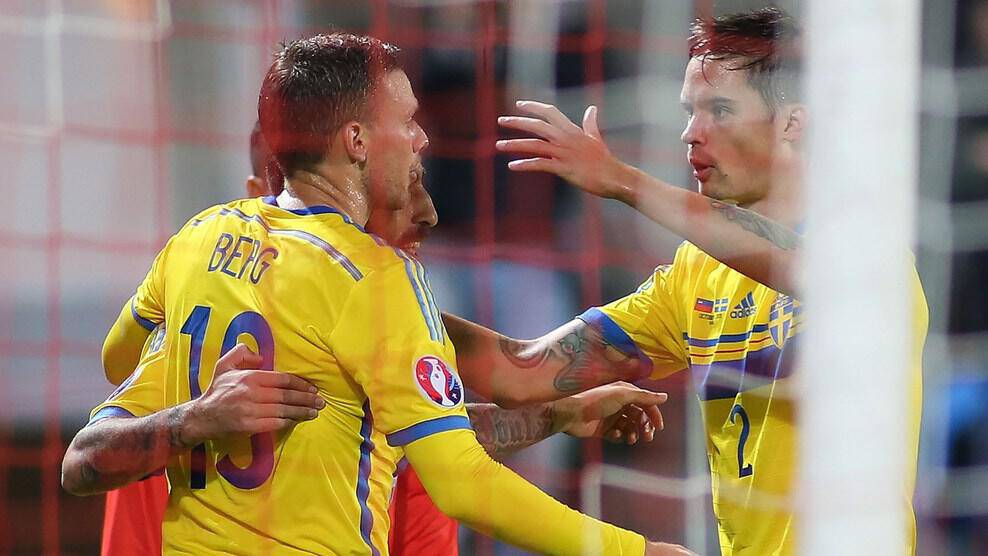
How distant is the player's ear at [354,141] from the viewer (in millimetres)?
2508

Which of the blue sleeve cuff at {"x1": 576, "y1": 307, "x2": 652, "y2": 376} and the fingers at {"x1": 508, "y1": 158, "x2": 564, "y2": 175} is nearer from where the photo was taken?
the fingers at {"x1": 508, "y1": 158, "x2": 564, "y2": 175}

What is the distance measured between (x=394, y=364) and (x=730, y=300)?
79 centimetres

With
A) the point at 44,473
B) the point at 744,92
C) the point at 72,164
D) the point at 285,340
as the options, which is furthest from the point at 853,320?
the point at 44,473

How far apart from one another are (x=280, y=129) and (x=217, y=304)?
40cm

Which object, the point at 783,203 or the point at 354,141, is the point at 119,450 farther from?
the point at 783,203

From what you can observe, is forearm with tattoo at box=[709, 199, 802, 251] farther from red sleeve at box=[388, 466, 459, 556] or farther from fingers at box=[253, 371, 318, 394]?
red sleeve at box=[388, 466, 459, 556]

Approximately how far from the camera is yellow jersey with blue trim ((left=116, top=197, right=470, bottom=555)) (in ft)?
7.47

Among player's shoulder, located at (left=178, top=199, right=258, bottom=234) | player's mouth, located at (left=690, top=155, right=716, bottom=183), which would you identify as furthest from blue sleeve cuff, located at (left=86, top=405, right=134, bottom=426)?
player's mouth, located at (left=690, top=155, right=716, bottom=183)

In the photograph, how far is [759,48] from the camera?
2848 mm

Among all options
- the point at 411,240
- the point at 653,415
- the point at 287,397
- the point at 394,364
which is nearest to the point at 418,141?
the point at 411,240

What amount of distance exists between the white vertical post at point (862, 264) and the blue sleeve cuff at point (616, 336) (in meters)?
1.23

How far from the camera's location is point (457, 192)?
3.78 meters

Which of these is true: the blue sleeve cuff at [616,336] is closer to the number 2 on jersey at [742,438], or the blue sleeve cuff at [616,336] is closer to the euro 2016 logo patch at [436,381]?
the number 2 on jersey at [742,438]

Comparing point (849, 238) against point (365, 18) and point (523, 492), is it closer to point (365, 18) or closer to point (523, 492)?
point (523, 492)
